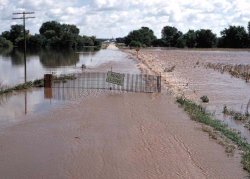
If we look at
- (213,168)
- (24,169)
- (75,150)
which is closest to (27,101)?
(75,150)

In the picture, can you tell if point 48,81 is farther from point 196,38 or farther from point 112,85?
point 196,38

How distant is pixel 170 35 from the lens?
197m

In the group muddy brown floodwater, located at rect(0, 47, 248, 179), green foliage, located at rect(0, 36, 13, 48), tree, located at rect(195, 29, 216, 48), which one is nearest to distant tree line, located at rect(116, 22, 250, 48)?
tree, located at rect(195, 29, 216, 48)

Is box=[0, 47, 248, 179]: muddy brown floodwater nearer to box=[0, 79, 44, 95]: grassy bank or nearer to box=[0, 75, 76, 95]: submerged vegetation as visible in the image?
box=[0, 79, 44, 95]: grassy bank

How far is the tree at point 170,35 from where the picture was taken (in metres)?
189

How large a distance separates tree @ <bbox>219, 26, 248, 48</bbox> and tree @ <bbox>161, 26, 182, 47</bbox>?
24900 millimetres

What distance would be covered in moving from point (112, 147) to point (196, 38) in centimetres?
16154

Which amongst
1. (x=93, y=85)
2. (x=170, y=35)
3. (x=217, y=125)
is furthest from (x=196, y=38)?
(x=217, y=125)

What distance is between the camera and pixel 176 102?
90.9 ft

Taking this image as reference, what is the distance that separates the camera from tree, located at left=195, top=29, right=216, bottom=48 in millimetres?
167125

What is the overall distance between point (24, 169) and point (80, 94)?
1724cm

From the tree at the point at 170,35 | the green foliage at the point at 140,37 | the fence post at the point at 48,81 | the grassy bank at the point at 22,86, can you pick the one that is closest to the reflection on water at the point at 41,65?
the grassy bank at the point at 22,86

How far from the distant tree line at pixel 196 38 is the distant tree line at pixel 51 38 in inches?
810

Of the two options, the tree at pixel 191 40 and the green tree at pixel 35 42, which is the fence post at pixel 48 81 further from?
the tree at pixel 191 40
